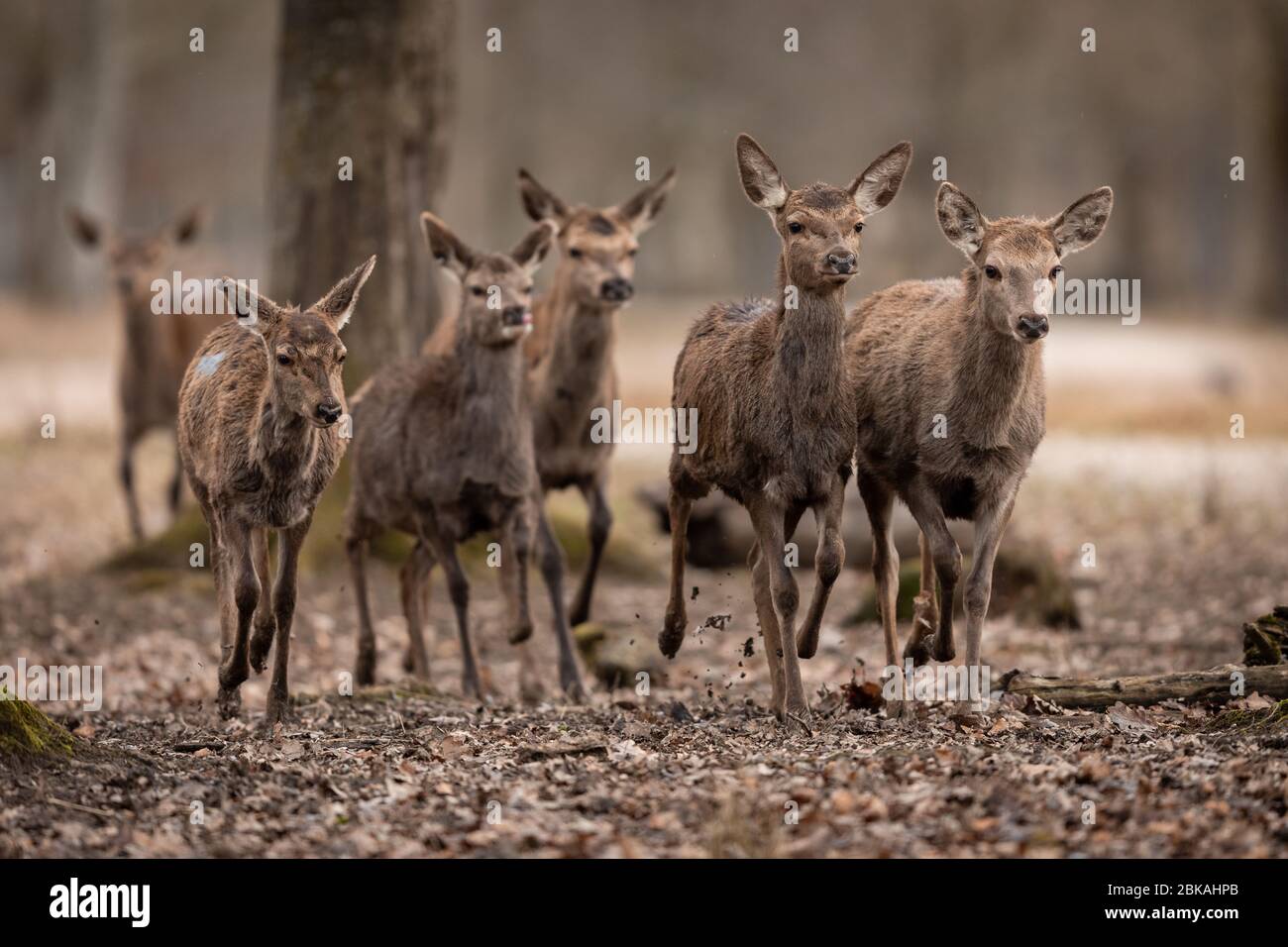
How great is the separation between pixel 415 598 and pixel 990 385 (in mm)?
4213

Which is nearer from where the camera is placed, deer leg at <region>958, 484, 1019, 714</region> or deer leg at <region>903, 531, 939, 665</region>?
deer leg at <region>958, 484, 1019, 714</region>

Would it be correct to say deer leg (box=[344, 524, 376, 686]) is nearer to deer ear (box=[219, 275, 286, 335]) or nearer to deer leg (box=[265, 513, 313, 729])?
deer leg (box=[265, 513, 313, 729])

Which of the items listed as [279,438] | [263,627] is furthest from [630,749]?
[279,438]

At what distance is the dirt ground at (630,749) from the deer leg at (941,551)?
0.55 metres

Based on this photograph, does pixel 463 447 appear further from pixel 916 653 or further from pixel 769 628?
pixel 916 653

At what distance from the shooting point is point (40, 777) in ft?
23.0

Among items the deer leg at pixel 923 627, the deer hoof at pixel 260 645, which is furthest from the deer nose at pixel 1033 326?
the deer hoof at pixel 260 645

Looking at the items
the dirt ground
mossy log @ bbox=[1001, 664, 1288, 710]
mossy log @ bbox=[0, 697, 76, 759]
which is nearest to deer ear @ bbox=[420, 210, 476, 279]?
the dirt ground

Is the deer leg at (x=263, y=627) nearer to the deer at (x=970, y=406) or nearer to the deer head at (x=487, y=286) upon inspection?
the deer head at (x=487, y=286)

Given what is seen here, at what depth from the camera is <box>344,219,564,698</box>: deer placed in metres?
10.2

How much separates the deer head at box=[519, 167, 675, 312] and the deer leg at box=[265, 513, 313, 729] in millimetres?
3443

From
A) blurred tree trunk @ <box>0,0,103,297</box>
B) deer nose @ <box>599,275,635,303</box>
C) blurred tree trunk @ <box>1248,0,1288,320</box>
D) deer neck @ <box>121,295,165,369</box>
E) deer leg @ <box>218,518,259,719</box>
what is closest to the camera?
deer leg @ <box>218,518,259,719</box>
